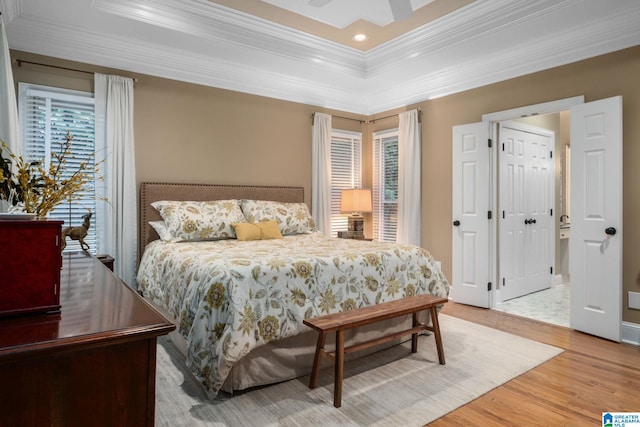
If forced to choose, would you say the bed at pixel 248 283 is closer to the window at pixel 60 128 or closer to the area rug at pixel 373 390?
the area rug at pixel 373 390

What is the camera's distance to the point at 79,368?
3.03ft

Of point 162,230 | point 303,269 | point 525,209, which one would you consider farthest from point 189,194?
point 525,209

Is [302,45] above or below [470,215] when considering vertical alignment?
above

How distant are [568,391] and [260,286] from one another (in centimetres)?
208

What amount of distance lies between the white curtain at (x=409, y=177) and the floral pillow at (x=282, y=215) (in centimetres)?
145

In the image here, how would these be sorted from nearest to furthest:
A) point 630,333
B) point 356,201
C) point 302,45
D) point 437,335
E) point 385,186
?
point 437,335 → point 630,333 → point 302,45 → point 356,201 → point 385,186

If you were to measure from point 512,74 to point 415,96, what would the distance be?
130cm

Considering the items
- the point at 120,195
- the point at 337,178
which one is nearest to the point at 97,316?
the point at 120,195

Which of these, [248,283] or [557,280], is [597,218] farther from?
[248,283]

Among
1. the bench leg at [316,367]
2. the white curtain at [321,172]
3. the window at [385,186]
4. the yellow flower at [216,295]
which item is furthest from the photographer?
the window at [385,186]

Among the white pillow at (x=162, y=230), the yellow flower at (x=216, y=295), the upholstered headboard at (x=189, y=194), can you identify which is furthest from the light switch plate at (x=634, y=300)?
the white pillow at (x=162, y=230)

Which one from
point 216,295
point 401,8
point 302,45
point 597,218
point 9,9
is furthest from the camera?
point 302,45

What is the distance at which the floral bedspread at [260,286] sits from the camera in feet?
7.22

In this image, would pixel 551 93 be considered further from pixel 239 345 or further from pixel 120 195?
pixel 120 195
